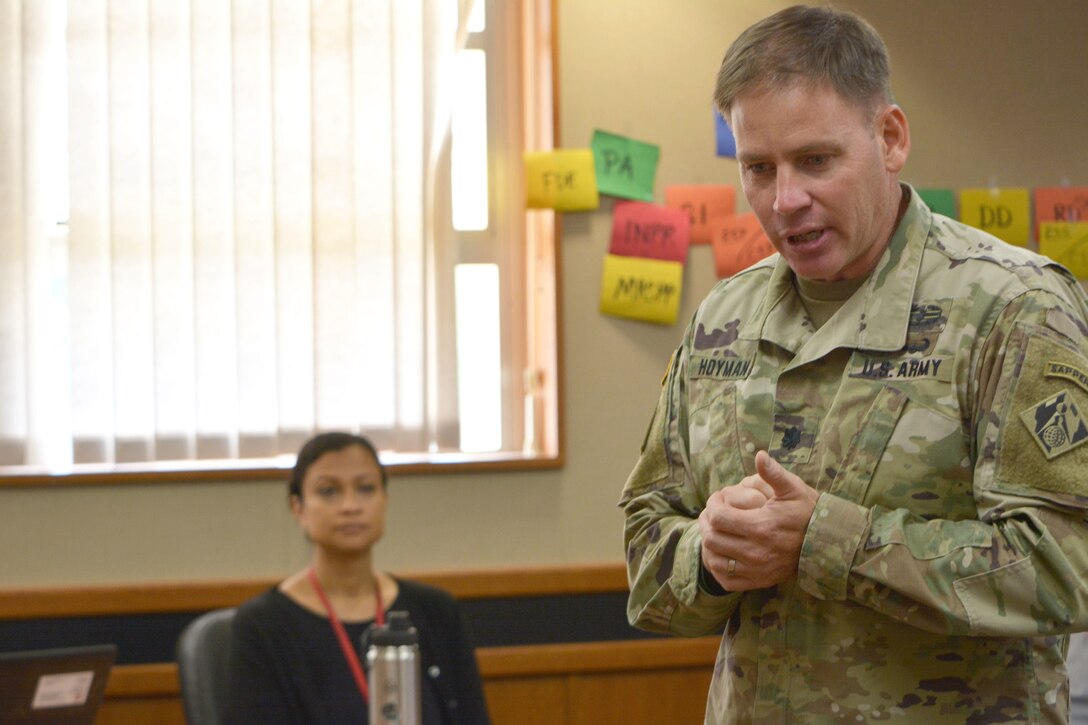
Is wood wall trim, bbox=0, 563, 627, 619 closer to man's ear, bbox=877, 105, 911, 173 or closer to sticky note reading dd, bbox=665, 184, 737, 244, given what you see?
sticky note reading dd, bbox=665, 184, 737, 244

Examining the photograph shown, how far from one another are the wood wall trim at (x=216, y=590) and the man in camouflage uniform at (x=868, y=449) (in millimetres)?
1408

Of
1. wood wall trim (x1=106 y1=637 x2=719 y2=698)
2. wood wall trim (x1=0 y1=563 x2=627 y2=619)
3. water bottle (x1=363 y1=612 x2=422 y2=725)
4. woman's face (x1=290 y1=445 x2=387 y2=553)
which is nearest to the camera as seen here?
water bottle (x1=363 y1=612 x2=422 y2=725)

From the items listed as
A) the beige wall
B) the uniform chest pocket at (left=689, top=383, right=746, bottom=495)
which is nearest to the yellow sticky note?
the beige wall

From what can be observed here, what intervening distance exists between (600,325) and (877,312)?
1608 millimetres

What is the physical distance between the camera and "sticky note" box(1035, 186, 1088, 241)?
300cm

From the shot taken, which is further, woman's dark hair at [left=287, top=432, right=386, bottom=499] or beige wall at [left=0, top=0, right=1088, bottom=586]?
beige wall at [left=0, top=0, right=1088, bottom=586]

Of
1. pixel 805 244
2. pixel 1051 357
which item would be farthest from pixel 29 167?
pixel 1051 357

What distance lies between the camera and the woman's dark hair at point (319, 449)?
2453 mm

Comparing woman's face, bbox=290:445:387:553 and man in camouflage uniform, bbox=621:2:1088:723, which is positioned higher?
man in camouflage uniform, bbox=621:2:1088:723

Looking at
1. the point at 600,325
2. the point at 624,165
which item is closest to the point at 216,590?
the point at 600,325

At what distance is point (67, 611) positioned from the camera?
265 cm

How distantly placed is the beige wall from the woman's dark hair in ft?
0.98

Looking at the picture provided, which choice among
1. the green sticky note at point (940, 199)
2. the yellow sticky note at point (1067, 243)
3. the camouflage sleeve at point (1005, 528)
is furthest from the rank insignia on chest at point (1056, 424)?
the yellow sticky note at point (1067, 243)

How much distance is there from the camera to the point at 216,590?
2697 millimetres
